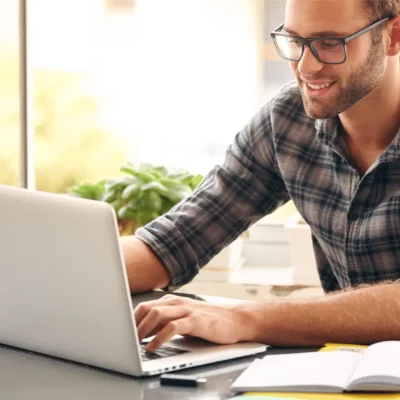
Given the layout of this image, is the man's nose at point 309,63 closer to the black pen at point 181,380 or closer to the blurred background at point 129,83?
the black pen at point 181,380

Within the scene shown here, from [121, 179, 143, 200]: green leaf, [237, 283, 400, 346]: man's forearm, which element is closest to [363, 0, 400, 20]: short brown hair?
[237, 283, 400, 346]: man's forearm

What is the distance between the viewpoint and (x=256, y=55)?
11.2ft

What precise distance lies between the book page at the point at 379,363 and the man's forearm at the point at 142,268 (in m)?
0.63

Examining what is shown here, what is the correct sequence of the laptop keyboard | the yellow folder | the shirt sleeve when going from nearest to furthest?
the yellow folder, the laptop keyboard, the shirt sleeve

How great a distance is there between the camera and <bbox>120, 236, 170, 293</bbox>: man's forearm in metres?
2.08

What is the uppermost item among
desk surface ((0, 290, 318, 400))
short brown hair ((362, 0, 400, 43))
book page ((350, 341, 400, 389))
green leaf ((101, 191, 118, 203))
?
short brown hair ((362, 0, 400, 43))

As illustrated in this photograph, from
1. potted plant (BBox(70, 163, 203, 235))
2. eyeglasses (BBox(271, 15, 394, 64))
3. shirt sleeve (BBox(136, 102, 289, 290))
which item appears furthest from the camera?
potted plant (BBox(70, 163, 203, 235))

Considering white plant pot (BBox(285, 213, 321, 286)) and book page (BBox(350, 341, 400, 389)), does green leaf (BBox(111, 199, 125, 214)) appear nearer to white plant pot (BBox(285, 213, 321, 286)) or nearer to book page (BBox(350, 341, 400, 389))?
white plant pot (BBox(285, 213, 321, 286))

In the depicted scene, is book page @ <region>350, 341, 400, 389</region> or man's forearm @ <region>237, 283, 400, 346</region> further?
man's forearm @ <region>237, 283, 400, 346</region>

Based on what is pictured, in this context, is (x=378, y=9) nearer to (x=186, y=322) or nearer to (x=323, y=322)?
(x=323, y=322)

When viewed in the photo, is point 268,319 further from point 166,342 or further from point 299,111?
point 299,111

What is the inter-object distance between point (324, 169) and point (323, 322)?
578 mm

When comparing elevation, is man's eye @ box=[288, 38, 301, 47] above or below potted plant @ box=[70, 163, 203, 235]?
above

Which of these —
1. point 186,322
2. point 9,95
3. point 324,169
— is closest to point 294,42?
point 324,169
